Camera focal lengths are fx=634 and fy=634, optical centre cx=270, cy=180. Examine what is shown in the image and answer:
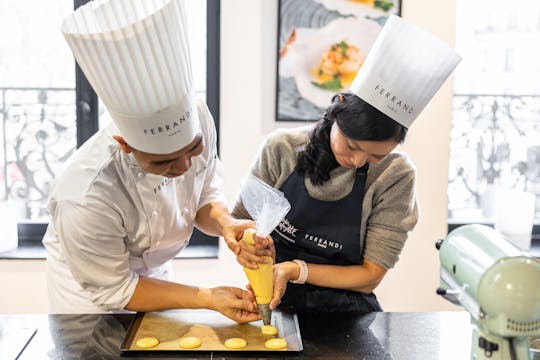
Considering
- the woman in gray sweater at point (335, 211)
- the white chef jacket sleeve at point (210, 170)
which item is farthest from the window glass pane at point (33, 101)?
the woman in gray sweater at point (335, 211)

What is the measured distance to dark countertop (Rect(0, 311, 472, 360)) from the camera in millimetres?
1538

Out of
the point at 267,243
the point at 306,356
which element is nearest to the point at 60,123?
the point at 267,243

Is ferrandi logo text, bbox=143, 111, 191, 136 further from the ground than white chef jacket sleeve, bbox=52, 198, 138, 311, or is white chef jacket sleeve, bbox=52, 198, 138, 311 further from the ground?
ferrandi logo text, bbox=143, 111, 191, 136

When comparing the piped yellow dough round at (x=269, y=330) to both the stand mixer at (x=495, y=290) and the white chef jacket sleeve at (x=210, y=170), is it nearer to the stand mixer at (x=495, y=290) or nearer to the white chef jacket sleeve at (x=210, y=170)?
the stand mixer at (x=495, y=290)

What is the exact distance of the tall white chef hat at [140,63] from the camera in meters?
1.37

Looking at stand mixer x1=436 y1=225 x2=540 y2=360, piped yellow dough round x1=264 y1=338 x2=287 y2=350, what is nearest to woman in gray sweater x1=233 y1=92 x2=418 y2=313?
piped yellow dough round x1=264 y1=338 x2=287 y2=350

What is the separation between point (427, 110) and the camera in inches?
127

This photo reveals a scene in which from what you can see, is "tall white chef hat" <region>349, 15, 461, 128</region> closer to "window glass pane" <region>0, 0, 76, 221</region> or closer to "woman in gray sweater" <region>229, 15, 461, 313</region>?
"woman in gray sweater" <region>229, 15, 461, 313</region>

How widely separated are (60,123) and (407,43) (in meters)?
2.21

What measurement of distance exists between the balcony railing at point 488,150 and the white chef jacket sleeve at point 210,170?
5.93 feet

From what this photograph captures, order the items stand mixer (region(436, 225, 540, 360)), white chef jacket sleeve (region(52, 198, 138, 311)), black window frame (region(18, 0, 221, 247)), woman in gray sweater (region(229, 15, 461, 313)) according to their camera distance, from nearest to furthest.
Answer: stand mixer (region(436, 225, 540, 360)) < white chef jacket sleeve (region(52, 198, 138, 311)) < woman in gray sweater (region(229, 15, 461, 313)) < black window frame (region(18, 0, 221, 247))

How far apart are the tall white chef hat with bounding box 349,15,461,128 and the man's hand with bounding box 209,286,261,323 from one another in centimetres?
66

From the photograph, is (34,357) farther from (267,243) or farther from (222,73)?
(222,73)

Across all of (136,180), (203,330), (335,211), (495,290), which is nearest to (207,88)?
(335,211)
